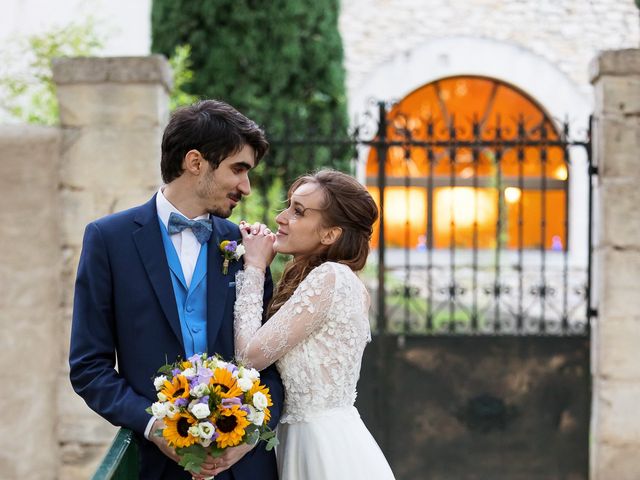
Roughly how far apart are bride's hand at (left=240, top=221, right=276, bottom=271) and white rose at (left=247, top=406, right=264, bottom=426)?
58 centimetres

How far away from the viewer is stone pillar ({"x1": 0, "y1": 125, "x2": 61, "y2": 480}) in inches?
194

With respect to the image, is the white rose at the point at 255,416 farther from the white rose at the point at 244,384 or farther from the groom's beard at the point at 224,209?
the groom's beard at the point at 224,209

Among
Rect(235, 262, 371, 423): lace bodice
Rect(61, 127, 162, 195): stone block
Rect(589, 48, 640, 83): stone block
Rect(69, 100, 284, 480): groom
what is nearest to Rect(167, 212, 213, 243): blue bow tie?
Rect(69, 100, 284, 480): groom

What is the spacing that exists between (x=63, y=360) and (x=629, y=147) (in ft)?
11.8

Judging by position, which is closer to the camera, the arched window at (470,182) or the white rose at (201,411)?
the white rose at (201,411)

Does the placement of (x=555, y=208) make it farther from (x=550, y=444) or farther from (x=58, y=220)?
(x=58, y=220)

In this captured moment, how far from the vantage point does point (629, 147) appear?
16.8ft

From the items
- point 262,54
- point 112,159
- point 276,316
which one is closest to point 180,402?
point 276,316

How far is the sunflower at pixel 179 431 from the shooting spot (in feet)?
7.02

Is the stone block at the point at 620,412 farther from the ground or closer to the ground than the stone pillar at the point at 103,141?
closer to the ground

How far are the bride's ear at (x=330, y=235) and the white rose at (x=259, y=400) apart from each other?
768mm

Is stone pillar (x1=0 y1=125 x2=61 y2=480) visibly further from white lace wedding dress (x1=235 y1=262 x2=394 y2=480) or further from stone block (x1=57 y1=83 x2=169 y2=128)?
white lace wedding dress (x1=235 y1=262 x2=394 y2=480)

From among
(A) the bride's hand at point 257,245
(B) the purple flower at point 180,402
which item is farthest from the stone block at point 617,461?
(B) the purple flower at point 180,402

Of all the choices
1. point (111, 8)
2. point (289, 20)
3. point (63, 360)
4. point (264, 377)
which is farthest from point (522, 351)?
point (111, 8)
